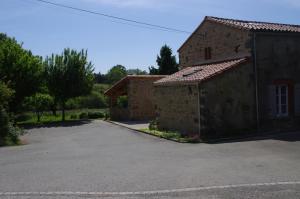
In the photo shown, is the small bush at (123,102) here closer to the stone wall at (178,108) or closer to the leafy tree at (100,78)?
the stone wall at (178,108)

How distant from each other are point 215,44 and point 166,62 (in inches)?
830

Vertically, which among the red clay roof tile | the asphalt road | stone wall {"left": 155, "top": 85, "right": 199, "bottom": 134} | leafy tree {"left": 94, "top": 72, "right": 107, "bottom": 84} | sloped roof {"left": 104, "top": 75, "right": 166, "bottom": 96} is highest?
leafy tree {"left": 94, "top": 72, "right": 107, "bottom": 84}

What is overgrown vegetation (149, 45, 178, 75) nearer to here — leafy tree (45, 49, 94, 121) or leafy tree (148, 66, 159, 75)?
leafy tree (148, 66, 159, 75)

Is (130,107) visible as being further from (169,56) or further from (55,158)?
(55,158)

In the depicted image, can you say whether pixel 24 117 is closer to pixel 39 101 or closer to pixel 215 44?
pixel 39 101

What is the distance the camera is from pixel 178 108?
19141 mm

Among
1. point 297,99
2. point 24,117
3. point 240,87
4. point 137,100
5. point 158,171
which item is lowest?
point 158,171

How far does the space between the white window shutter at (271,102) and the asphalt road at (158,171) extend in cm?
324

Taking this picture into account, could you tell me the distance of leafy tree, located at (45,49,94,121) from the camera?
31.9 meters

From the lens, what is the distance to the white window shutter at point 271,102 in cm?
1864

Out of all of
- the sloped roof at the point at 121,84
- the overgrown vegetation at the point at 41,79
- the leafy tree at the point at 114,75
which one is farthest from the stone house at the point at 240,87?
the leafy tree at the point at 114,75

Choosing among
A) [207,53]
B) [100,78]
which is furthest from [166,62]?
[100,78]

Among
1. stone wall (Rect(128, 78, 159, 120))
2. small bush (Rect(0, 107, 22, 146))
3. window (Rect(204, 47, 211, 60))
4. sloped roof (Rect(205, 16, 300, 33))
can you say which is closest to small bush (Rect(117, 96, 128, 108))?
stone wall (Rect(128, 78, 159, 120))

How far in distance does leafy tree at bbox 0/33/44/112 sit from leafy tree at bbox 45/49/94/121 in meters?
1.00
